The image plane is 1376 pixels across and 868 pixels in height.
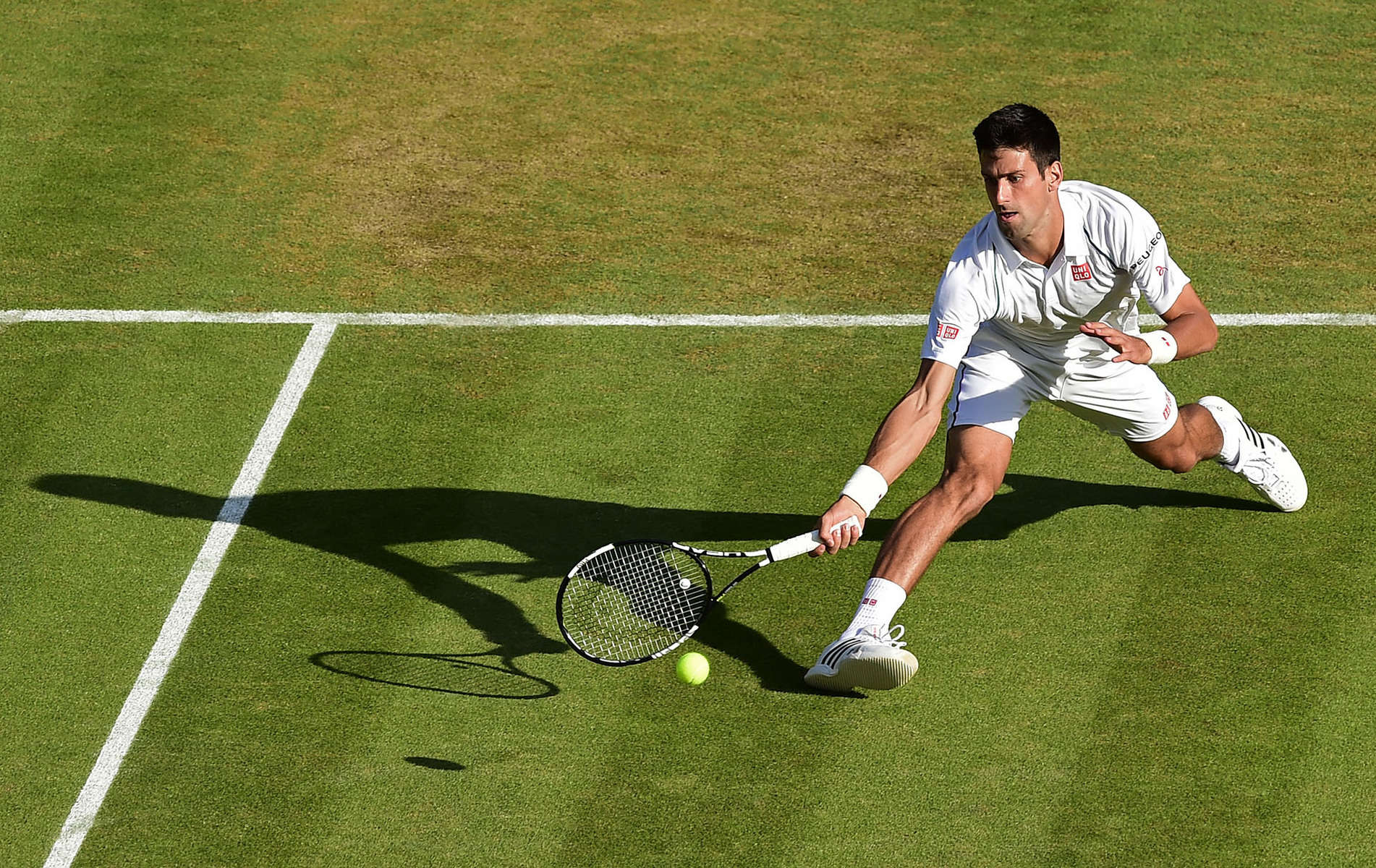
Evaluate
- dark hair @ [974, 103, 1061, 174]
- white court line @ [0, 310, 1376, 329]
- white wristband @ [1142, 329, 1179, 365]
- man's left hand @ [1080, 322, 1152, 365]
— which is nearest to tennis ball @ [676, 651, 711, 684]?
man's left hand @ [1080, 322, 1152, 365]

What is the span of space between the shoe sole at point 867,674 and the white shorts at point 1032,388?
1.30 m

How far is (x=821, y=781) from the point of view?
6.62 m

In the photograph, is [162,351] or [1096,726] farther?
[162,351]

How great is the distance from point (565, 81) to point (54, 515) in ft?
20.0

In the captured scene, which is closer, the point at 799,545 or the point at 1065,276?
the point at 799,545

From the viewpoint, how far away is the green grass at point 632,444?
21.6 ft

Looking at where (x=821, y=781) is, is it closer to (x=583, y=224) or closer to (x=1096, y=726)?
(x=1096, y=726)

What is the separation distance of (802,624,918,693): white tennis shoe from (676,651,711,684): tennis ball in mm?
442

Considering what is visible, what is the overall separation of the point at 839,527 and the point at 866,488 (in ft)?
0.84

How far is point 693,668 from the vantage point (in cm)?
699

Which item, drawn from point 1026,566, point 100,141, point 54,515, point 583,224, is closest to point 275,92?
point 100,141

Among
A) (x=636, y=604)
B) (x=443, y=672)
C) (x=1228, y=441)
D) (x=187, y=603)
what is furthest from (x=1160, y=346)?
(x=187, y=603)

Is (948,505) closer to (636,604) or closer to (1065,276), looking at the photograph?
(1065,276)

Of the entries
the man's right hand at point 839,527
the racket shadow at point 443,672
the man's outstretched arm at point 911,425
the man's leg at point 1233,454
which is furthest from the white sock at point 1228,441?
the racket shadow at point 443,672
